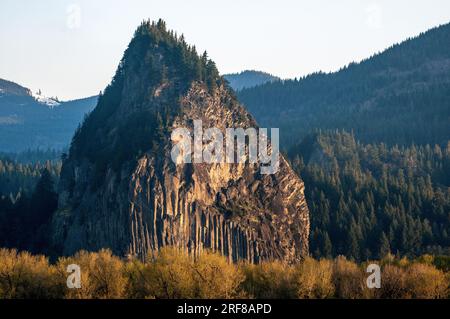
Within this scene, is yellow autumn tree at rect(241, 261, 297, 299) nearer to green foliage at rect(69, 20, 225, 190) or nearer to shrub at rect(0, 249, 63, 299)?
shrub at rect(0, 249, 63, 299)

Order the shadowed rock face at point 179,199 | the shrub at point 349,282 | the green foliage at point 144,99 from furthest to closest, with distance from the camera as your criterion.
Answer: the green foliage at point 144,99 → the shadowed rock face at point 179,199 → the shrub at point 349,282

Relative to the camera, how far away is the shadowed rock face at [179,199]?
153125 millimetres

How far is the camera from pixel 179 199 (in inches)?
6127

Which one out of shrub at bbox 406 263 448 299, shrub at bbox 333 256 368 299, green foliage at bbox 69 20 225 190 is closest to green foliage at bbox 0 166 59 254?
green foliage at bbox 69 20 225 190

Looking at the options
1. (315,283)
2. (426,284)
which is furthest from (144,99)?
(426,284)

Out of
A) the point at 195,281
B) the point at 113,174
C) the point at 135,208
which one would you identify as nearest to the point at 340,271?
the point at 195,281

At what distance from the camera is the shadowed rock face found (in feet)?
502

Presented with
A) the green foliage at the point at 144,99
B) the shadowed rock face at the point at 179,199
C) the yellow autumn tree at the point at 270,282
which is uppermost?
the green foliage at the point at 144,99

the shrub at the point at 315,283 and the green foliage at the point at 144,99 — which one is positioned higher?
the green foliage at the point at 144,99

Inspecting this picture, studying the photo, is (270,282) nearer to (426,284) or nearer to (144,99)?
(426,284)

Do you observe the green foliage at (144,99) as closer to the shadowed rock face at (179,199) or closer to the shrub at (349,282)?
the shadowed rock face at (179,199)

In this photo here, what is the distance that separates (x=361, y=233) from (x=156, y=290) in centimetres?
10777

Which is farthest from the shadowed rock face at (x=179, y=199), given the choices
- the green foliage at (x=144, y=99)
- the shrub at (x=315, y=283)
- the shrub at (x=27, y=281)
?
the shrub at (x=315, y=283)

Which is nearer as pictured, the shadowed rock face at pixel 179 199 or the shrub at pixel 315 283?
the shrub at pixel 315 283
